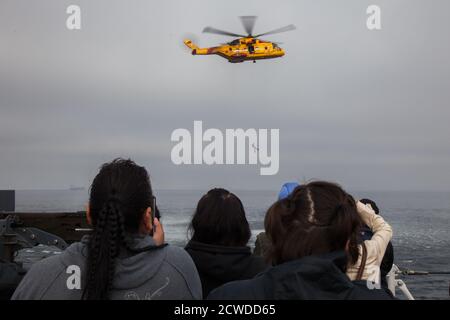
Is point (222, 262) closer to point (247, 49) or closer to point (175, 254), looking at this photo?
point (175, 254)

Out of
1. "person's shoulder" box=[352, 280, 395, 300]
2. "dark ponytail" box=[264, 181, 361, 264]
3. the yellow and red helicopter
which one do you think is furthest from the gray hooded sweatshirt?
the yellow and red helicopter

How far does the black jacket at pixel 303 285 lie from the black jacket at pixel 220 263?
1719 mm

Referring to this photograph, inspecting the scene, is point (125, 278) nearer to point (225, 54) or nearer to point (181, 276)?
point (181, 276)

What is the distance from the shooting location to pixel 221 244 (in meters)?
4.32

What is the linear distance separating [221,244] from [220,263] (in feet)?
0.54

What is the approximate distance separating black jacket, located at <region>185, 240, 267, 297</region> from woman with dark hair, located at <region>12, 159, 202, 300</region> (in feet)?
4.04

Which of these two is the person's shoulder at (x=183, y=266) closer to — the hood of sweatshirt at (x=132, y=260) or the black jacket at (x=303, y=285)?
the hood of sweatshirt at (x=132, y=260)

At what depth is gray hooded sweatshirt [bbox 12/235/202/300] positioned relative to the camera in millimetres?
2793

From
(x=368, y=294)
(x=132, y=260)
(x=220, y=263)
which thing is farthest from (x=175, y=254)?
(x=220, y=263)

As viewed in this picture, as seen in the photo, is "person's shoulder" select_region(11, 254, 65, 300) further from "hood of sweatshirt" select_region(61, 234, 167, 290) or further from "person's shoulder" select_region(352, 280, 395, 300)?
"person's shoulder" select_region(352, 280, 395, 300)

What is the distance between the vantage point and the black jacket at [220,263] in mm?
4234

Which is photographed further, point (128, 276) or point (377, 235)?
point (377, 235)

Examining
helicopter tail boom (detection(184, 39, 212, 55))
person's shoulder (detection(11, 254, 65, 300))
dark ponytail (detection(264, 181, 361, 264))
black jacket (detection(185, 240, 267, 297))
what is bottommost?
black jacket (detection(185, 240, 267, 297))

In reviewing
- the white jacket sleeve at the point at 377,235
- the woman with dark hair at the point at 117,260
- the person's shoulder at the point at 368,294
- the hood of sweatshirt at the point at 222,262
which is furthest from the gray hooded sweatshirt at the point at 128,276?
the white jacket sleeve at the point at 377,235
